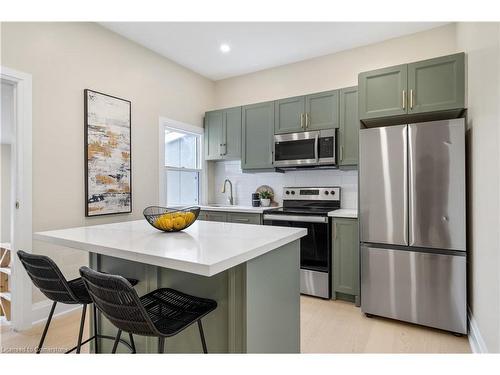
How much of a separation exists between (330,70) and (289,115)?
30.3 inches

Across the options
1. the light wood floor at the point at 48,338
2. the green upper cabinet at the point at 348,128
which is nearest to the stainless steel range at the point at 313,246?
the green upper cabinet at the point at 348,128

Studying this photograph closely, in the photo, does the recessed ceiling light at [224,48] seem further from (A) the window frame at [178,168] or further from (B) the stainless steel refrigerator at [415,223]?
(B) the stainless steel refrigerator at [415,223]

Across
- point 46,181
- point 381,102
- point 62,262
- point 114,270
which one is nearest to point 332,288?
point 381,102

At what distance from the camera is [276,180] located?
404cm

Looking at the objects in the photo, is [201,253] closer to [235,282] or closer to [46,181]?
[235,282]

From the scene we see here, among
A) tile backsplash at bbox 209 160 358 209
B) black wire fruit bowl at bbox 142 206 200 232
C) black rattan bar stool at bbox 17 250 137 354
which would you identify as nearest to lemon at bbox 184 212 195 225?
black wire fruit bowl at bbox 142 206 200 232

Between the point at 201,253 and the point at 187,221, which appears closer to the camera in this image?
the point at 201,253

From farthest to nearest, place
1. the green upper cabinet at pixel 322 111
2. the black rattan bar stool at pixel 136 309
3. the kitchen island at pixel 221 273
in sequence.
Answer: the green upper cabinet at pixel 322 111 < the kitchen island at pixel 221 273 < the black rattan bar stool at pixel 136 309

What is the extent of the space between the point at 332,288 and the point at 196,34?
120 inches

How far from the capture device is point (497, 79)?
1.63 metres

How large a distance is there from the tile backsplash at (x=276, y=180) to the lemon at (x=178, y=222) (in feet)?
7.68

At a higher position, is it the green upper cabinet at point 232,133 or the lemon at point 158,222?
the green upper cabinet at point 232,133

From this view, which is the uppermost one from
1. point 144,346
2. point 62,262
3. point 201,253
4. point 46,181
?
point 46,181

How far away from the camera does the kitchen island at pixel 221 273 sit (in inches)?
49.8
